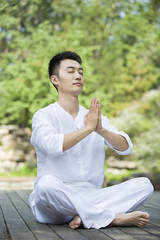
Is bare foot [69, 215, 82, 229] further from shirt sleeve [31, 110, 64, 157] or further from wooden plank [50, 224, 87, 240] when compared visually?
shirt sleeve [31, 110, 64, 157]

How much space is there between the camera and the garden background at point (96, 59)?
38.9 ft

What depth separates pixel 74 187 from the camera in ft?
8.34

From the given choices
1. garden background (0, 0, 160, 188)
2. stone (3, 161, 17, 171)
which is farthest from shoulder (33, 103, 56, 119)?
stone (3, 161, 17, 171)

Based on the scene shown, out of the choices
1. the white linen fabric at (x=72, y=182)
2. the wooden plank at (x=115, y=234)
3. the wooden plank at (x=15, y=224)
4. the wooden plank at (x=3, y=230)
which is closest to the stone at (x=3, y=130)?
the wooden plank at (x=15, y=224)

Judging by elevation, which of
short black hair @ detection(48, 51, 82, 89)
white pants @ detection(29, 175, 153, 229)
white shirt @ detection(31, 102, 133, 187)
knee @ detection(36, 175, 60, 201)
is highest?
short black hair @ detection(48, 51, 82, 89)

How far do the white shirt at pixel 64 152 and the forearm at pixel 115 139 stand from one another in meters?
0.04

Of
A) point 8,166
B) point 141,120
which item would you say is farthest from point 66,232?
point 141,120

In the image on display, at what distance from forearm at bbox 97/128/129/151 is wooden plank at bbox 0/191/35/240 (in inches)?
30.4

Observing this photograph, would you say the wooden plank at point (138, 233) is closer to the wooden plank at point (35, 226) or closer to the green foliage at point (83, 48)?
the wooden plank at point (35, 226)

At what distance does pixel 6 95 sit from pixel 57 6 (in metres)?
4.91

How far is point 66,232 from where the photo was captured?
2244 millimetres

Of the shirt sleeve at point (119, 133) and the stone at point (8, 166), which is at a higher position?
the shirt sleeve at point (119, 133)

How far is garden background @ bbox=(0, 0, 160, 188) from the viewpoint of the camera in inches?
467

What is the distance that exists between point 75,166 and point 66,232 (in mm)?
491
